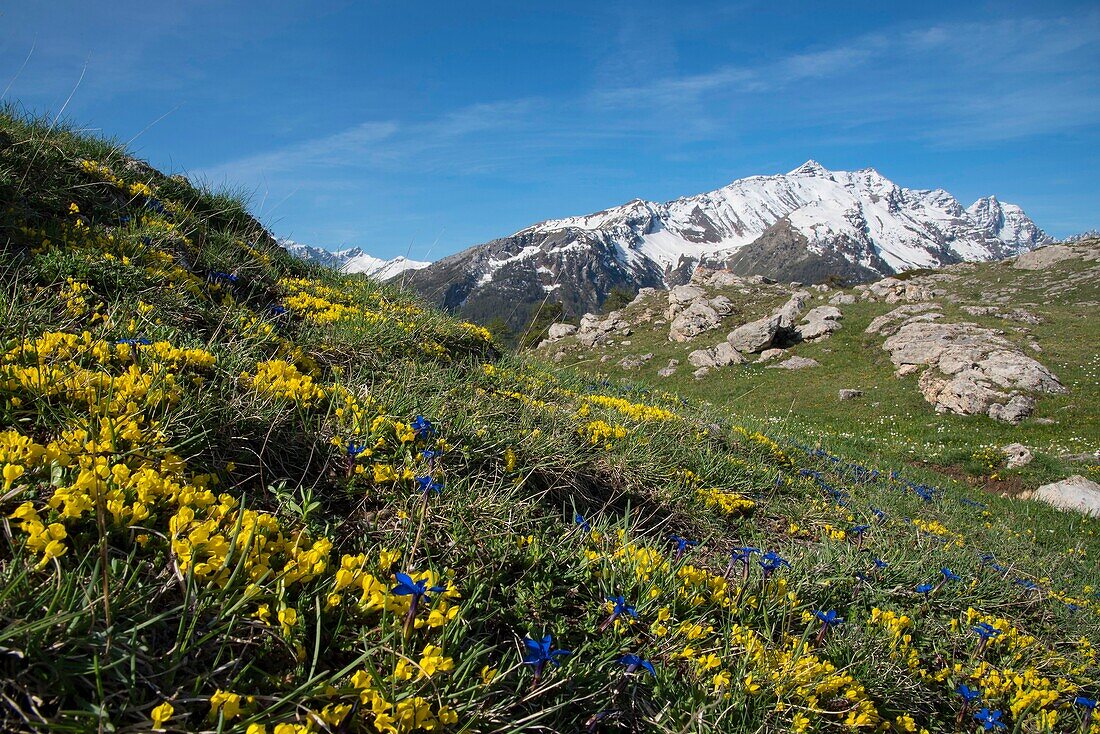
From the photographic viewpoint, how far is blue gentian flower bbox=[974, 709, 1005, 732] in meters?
2.74

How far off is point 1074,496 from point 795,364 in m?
18.1

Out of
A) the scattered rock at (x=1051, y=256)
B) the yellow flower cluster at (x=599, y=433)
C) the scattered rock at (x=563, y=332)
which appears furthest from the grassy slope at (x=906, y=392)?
the scattered rock at (x=563, y=332)

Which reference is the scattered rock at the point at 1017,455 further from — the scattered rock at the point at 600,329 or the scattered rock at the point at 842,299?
the scattered rock at the point at 600,329

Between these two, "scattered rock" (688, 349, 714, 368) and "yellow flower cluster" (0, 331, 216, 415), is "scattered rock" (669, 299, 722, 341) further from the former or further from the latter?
"yellow flower cluster" (0, 331, 216, 415)

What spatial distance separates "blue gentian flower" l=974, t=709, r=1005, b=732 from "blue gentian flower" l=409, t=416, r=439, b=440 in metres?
3.49

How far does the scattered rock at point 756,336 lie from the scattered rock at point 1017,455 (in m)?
16.4

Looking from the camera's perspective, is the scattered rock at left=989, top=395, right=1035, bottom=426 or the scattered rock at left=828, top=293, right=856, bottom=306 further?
the scattered rock at left=828, top=293, right=856, bottom=306

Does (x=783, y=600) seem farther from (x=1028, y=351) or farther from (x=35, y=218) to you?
(x=1028, y=351)

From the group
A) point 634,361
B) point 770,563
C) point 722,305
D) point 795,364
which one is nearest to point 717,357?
point 795,364

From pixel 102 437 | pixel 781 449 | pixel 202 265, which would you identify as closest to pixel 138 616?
pixel 102 437

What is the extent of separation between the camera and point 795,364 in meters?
29.6

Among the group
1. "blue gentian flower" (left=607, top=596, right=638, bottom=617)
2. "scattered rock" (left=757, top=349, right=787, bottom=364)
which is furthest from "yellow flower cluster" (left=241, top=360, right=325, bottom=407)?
"scattered rock" (left=757, top=349, right=787, bottom=364)

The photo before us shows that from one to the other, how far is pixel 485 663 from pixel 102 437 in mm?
2043

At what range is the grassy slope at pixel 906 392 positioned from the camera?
51.6ft
